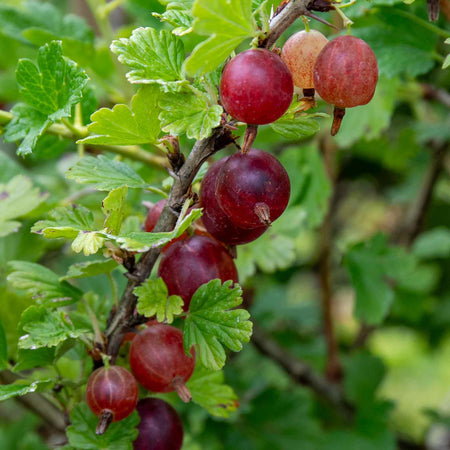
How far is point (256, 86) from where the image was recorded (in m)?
0.42

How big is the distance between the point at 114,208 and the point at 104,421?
0.63ft

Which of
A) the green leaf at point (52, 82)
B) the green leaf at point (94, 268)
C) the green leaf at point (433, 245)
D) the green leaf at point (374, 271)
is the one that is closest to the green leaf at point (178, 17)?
the green leaf at point (52, 82)

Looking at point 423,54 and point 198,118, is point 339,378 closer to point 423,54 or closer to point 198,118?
point 423,54

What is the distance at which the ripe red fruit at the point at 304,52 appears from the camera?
0.50 meters

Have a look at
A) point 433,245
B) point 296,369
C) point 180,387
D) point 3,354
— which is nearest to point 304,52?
point 180,387

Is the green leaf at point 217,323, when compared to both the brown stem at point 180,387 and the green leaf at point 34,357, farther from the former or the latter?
the green leaf at point 34,357

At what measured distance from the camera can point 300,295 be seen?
212 cm

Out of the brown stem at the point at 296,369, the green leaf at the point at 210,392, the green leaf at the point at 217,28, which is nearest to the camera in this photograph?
the green leaf at the point at 217,28

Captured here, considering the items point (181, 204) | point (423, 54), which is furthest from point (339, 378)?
point (181, 204)

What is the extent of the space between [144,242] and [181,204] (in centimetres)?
8

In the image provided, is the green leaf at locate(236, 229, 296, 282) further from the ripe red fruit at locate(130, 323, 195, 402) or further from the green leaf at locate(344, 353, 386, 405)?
the green leaf at locate(344, 353, 386, 405)

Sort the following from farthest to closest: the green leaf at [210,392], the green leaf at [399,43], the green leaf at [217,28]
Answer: the green leaf at [399,43]
the green leaf at [210,392]
the green leaf at [217,28]

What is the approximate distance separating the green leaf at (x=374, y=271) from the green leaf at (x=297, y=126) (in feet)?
1.87

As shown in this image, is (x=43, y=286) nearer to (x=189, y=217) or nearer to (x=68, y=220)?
(x=68, y=220)
